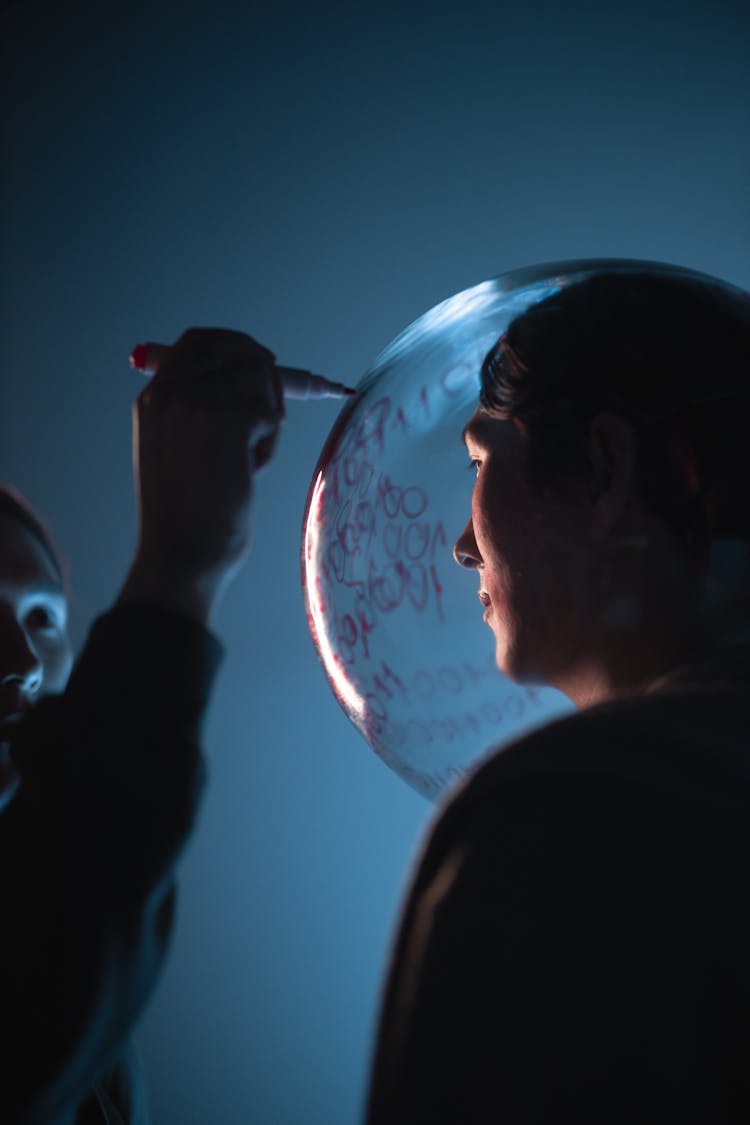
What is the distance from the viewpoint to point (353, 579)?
0.53m

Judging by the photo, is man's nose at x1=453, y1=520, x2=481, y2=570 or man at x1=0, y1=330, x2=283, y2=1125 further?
man's nose at x1=453, y1=520, x2=481, y2=570

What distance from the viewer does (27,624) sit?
0.88m

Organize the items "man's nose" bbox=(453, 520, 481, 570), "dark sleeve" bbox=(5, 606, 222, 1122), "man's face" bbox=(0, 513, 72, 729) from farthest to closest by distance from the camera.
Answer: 1. "man's face" bbox=(0, 513, 72, 729)
2. "man's nose" bbox=(453, 520, 481, 570)
3. "dark sleeve" bbox=(5, 606, 222, 1122)

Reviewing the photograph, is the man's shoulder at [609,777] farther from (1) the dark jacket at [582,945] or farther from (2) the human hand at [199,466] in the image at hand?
(2) the human hand at [199,466]

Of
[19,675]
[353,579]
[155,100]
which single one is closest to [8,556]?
[19,675]

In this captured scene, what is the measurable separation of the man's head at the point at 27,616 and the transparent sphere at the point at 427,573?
40 cm

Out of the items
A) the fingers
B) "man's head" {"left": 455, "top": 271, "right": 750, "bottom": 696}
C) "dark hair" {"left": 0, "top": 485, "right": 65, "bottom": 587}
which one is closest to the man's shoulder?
"man's head" {"left": 455, "top": 271, "right": 750, "bottom": 696}

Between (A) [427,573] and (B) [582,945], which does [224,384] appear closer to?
(A) [427,573]

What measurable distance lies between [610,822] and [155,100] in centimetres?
169

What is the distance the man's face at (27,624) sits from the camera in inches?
31.4

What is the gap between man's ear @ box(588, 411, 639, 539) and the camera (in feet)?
1.38

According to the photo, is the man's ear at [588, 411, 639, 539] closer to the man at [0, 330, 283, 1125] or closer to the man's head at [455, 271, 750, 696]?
the man's head at [455, 271, 750, 696]

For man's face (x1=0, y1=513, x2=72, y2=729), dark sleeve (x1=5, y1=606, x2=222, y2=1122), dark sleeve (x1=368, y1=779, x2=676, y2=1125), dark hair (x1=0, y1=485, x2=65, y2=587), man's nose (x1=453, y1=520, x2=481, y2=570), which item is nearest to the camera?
dark sleeve (x1=368, y1=779, x2=676, y2=1125)

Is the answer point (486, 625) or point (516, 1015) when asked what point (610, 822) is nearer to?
point (516, 1015)
